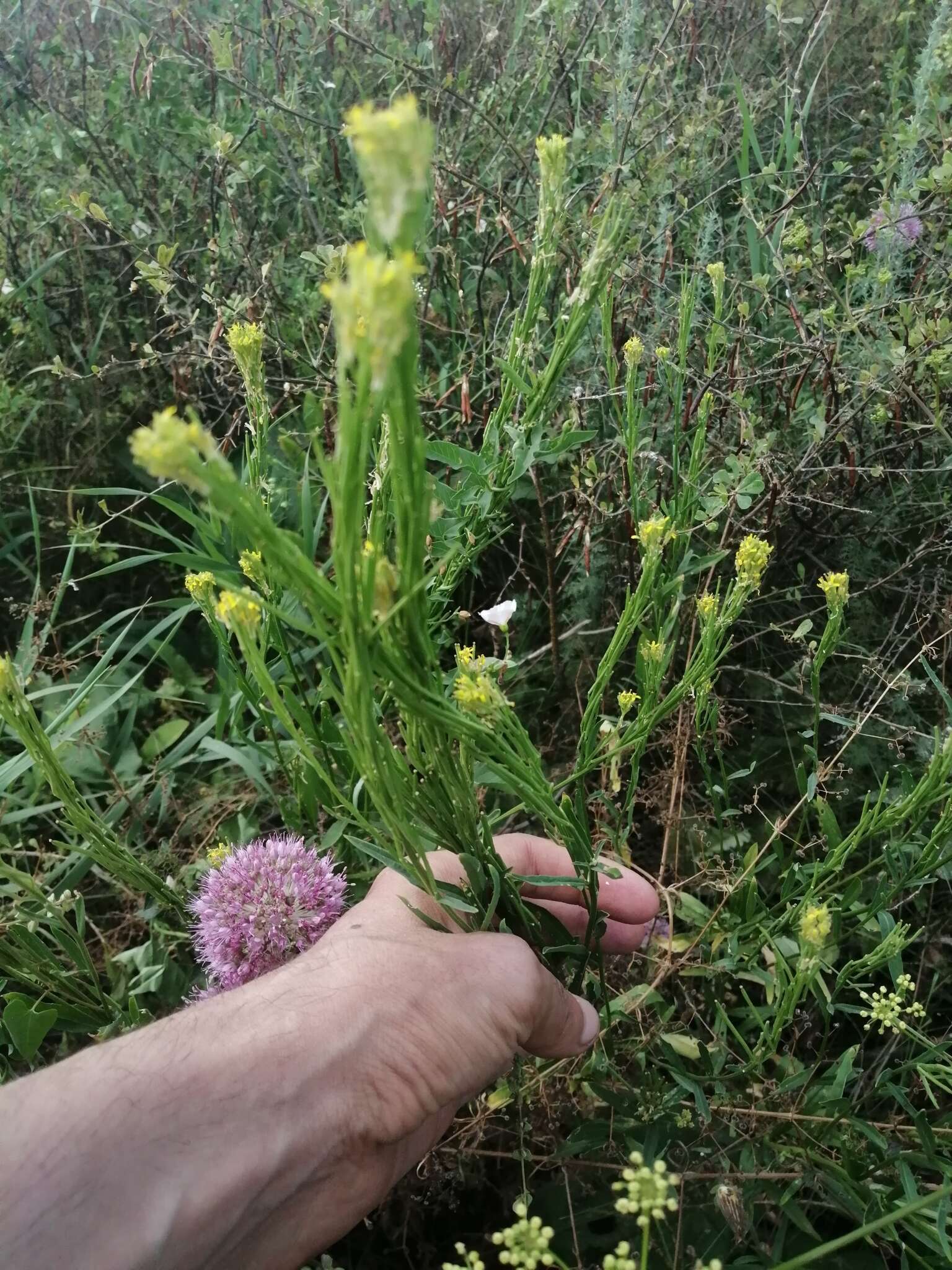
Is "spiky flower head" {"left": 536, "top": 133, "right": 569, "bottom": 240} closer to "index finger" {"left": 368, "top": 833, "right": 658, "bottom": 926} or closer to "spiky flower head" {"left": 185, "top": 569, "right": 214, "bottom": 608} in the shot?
"spiky flower head" {"left": 185, "top": 569, "right": 214, "bottom": 608}

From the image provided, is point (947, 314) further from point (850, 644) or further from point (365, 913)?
point (365, 913)

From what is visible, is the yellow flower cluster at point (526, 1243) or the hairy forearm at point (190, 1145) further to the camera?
the hairy forearm at point (190, 1145)

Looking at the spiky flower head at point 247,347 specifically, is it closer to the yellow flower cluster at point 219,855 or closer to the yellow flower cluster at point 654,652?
the yellow flower cluster at point 654,652

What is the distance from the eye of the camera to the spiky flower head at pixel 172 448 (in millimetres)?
503

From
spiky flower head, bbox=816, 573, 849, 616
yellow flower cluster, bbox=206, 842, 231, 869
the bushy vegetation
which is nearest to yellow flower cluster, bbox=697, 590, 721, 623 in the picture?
the bushy vegetation

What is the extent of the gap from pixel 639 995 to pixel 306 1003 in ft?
1.97

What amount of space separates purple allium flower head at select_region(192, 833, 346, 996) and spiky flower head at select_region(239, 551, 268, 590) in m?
0.45

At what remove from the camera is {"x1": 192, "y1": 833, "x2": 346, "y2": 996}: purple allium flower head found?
1315 millimetres

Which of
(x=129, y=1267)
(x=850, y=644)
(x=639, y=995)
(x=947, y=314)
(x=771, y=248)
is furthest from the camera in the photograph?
(x=947, y=314)

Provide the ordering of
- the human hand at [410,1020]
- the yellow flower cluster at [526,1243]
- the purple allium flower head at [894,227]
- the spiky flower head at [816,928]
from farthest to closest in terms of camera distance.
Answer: the purple allium flower head at [894,227]
the human hand at [410,1020]
the spiky flower head at [816,928]
the yellow flower cluster at [526,1243]

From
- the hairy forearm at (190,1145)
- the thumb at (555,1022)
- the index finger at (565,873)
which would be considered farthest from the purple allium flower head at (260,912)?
the thumb at (555,1022)

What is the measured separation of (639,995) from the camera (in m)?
1.40

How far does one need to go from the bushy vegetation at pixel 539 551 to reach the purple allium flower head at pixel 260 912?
0.10m

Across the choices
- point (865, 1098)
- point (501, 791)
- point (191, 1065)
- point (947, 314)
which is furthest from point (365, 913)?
point (947, 314)
